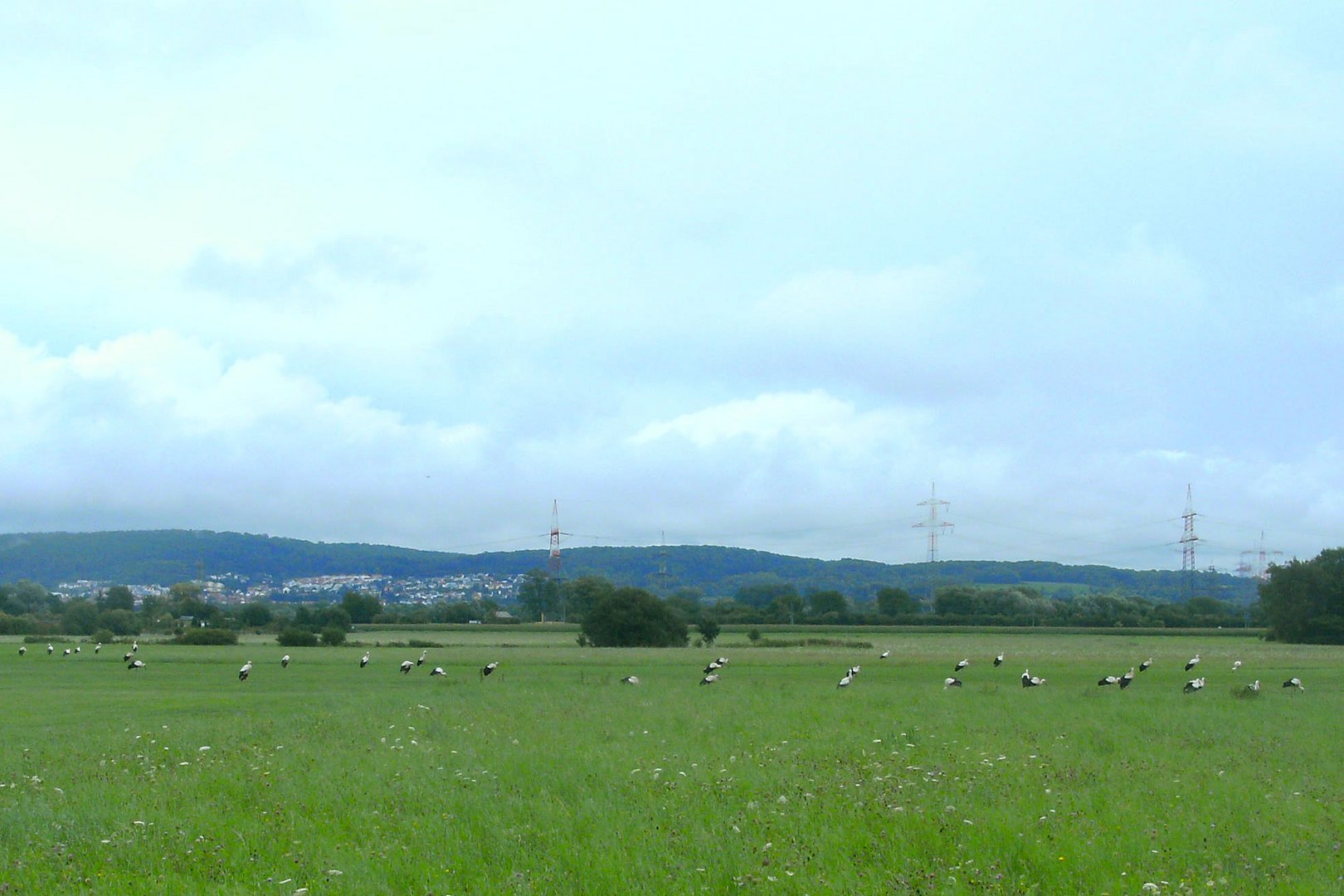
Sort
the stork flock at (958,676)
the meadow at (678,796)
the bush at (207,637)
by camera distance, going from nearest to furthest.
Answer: the meadow at (678,796) < the stork flock at (958,676) < the bush at (207,637)

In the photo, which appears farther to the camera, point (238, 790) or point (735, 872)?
point (238, 790)

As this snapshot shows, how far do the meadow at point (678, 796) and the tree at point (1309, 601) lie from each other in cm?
7475

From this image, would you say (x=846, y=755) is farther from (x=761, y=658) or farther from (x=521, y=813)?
(x=761, y=658)

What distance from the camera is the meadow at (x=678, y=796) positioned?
34.6ft

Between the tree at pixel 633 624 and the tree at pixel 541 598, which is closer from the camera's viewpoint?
the tree at pixel 633 624

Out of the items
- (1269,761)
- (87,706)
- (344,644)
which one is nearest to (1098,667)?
(1269,761)

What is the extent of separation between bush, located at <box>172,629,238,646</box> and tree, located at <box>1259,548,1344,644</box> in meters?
84.2

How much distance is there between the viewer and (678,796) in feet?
45.1

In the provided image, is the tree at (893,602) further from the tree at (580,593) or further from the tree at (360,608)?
the tree at (360,608)

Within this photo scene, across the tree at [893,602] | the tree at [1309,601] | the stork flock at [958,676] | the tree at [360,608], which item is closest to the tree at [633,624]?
the stork flock at [958,676]

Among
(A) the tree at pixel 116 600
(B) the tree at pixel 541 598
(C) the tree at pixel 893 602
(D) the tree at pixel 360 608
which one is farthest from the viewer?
(B) the tree at pixel 541 598

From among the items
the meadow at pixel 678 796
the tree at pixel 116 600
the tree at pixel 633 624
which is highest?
the meadow at pixel 678 796

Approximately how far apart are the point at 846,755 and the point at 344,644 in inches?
2796

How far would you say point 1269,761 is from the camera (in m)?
17.1
